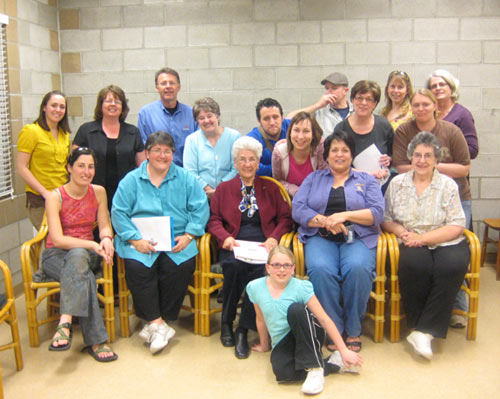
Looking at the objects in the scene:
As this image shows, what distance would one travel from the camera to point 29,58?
4.09 m

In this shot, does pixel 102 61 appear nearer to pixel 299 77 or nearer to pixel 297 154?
pixel 299 77

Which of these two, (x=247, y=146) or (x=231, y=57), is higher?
(x=231, y=57)

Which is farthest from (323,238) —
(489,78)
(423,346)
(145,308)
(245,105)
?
(489,78)

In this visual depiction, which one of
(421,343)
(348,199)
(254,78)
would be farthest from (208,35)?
(421,343)

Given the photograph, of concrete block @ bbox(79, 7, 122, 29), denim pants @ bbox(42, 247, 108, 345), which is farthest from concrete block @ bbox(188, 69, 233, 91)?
denim pants @ bbox(42, 247, 108, 345)

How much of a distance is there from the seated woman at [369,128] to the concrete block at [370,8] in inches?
50.5

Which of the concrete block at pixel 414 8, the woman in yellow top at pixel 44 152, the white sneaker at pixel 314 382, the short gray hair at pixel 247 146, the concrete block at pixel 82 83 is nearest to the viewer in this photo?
the white sneaker at pixel 314 382

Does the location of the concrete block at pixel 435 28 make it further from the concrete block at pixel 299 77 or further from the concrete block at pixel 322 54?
the concrete block at pixel 299 77

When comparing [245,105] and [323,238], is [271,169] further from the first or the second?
[245,105]

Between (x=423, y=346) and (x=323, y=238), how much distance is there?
0.82 meters

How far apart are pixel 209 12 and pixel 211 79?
57 cm

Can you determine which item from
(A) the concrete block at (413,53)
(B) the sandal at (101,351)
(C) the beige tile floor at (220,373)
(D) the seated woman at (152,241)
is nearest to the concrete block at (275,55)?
(A) the concrete block at (413,53)

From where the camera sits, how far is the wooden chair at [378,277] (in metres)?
2.95

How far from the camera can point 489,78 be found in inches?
169
